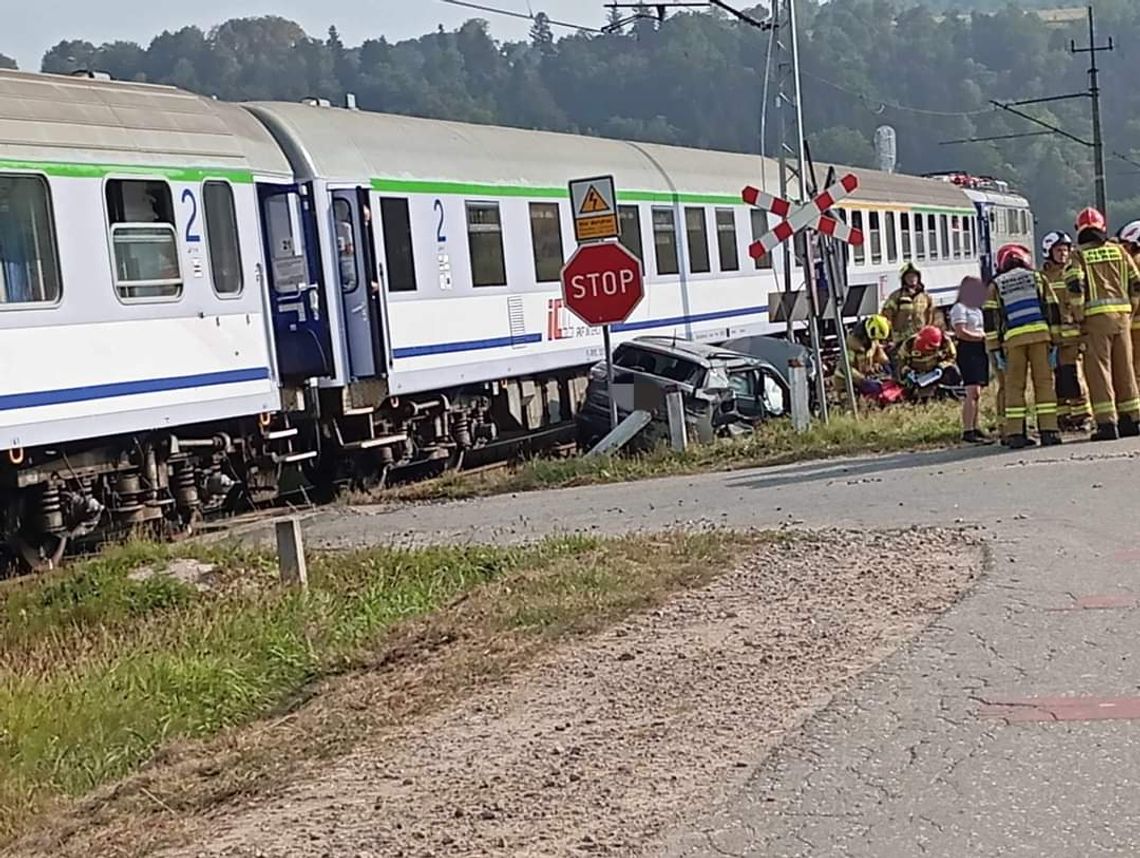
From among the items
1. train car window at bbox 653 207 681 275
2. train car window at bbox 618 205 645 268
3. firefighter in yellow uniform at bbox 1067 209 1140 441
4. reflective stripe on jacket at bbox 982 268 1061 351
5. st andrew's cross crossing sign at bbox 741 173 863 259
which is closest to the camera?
reflective stripe on jacket at bbox 982 268 1061 351

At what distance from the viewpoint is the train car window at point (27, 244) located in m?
11.5

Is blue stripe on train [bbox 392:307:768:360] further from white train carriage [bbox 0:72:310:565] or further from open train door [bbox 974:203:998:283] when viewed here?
open train door [bbox 974:203:998:283]

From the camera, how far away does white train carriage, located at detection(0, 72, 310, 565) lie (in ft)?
38.5

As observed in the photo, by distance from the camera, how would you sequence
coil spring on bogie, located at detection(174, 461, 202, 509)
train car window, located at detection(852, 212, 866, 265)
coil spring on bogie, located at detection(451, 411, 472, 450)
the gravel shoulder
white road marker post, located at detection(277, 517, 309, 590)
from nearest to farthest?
the gravel shoulder < white road marker post, located at detection(277, 517, 309, 590) < coil spring on bogie, located at detection(174, 461, 202, 509) < coil spring on bogie, located at detection(451, 411, 472, 450) < train car window, located at detection(852, 212, 866, 265)

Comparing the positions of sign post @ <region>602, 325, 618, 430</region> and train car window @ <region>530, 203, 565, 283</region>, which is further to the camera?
train car window @ <region>530, 203, 565, 283</region>

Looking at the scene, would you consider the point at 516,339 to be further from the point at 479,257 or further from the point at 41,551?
the point at 41,551

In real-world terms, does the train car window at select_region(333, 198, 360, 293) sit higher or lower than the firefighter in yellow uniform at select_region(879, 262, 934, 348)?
higher

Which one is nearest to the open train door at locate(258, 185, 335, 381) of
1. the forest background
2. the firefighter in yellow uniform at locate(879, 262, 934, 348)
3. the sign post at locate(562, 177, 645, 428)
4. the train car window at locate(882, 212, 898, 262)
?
the sign post at locate(562, 177, 645, 428)

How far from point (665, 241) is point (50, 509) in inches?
434

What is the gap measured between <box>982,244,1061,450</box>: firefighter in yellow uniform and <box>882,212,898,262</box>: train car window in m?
17.4

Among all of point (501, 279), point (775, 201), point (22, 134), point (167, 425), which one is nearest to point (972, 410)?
point (775, 201)

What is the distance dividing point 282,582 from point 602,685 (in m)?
3.55

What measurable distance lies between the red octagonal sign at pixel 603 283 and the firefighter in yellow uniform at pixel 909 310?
18.4ft

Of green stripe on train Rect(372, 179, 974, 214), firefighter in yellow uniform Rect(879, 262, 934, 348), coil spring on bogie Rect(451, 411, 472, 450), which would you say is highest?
green stripe on train Rect(372, 179, 974, 214)
